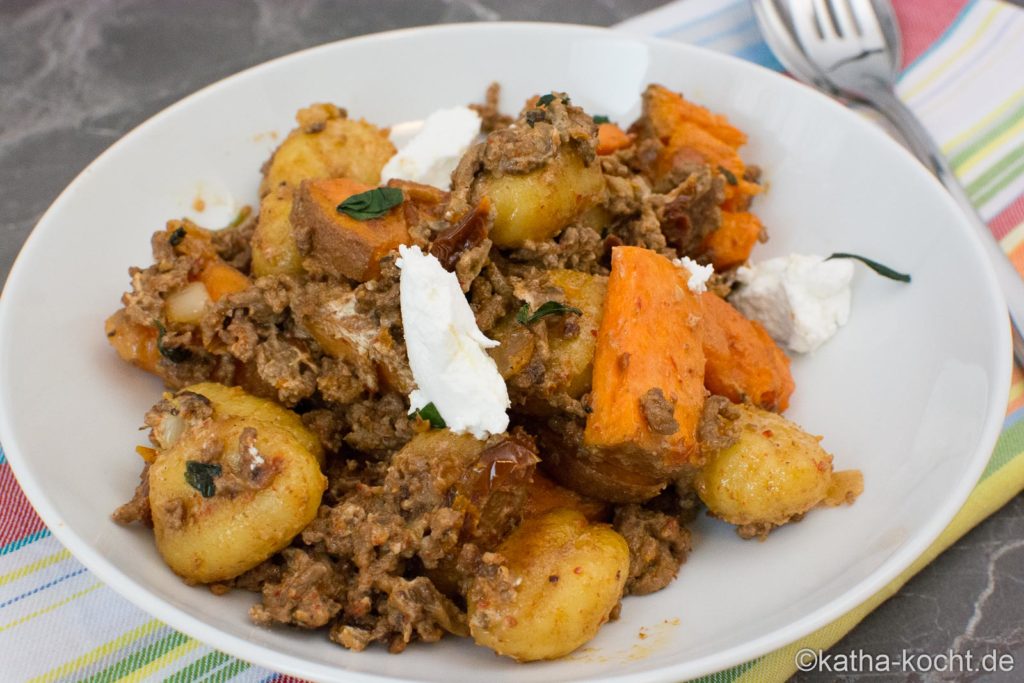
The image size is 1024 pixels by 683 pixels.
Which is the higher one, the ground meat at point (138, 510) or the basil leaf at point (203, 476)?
the basil leaf at point (203, 476)

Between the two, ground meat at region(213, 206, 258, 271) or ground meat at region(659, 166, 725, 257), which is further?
ground meat at region(213, 206, 258, 271)

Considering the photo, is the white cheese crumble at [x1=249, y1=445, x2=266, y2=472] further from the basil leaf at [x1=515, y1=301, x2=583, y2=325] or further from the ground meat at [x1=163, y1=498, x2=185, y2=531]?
the basil leaf at [x1=515, y1=301, x2=583, y2=325]

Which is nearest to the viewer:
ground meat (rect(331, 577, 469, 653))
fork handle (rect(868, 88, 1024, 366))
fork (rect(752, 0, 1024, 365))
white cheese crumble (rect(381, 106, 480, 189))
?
ground meat (rect(331, 577, 469, 653))

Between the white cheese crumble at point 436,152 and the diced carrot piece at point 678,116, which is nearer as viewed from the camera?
the white cheese crumble at point 436,152

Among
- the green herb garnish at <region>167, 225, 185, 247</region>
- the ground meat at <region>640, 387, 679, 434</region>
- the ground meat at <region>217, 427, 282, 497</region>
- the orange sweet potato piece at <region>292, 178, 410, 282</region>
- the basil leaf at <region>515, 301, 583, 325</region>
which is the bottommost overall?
the ground meat at <region>217, 427, 282, 497</region>

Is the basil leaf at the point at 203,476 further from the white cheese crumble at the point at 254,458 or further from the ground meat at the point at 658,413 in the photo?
the ground meat at the point at 658,413

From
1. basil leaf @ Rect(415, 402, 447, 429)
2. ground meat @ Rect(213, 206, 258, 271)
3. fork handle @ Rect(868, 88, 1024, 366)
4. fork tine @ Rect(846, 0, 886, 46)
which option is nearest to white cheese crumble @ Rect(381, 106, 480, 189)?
ground meat @ Rect(213, 206, 258, 271)

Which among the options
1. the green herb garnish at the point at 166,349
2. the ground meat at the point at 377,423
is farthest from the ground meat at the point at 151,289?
the ground meat at the point at 377,423

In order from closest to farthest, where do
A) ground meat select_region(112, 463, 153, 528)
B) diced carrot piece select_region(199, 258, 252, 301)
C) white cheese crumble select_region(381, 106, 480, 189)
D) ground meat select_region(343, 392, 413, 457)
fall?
ground meat select_region(112, 463, 153, 528), ground meat select_region(343, 392, 413, 457), diced carrot piece select_region(199, 258, 252, 301), white cheese crumble select_region(381, 106, 480, 189)

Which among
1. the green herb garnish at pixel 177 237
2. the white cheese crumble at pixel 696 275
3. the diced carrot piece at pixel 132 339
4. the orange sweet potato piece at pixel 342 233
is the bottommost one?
the diced carrot piece at pixel 132 339
